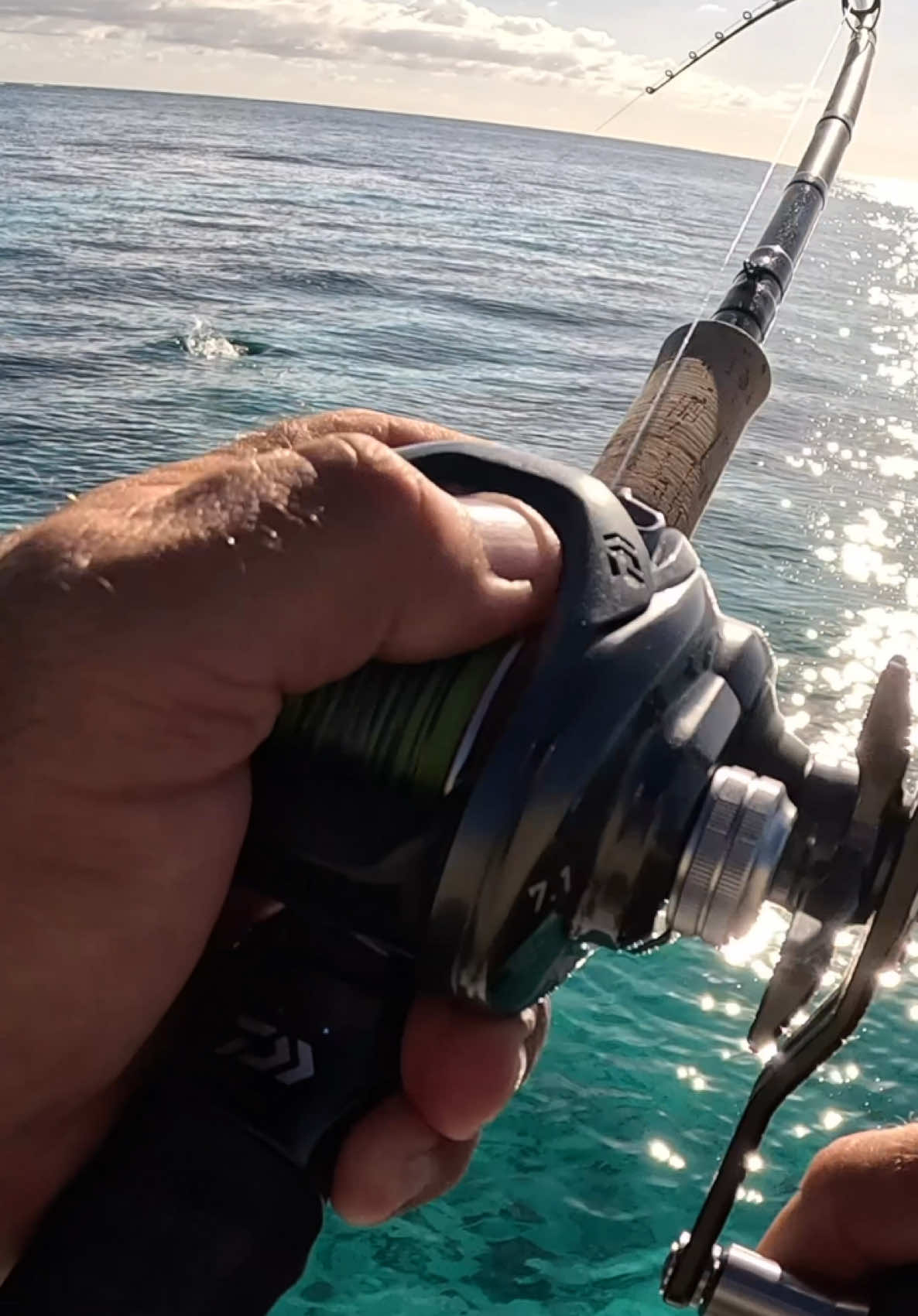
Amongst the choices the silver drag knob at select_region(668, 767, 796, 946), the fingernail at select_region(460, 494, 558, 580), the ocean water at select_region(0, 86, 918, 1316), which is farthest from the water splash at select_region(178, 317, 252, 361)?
the silver drag knob at select_region(668, 767, 796, 946)

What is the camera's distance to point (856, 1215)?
4.25 feet

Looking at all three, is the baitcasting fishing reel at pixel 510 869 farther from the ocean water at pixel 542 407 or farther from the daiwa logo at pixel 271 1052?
the ocean water at pixel 542 407

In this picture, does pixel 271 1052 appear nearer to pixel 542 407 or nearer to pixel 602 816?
pixel 602 816

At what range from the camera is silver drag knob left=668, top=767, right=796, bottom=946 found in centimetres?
125

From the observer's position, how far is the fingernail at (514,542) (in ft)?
4.47

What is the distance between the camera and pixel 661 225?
3738cm

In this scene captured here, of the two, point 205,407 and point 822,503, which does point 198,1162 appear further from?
point 205,407

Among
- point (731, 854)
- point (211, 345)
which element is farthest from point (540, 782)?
point (211, 345)

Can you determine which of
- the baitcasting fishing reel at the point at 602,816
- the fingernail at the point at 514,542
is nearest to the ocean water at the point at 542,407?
the baitcasting fishing reel at the point at 602,816

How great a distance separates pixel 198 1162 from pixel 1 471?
9666 mm

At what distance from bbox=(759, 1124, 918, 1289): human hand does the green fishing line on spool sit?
1.85 feet

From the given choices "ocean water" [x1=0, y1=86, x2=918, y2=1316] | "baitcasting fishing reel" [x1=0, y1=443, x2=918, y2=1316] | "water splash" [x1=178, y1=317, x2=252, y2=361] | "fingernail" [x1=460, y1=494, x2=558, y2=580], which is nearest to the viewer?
Answer: "baitcasting fishing reel" [x1=0, y1=443, x2=918, y2=1316]

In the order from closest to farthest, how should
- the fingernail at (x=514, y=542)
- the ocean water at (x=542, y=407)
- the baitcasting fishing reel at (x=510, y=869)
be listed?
the baitcasting fishing reel at (x=510, y=869)
the fingernail at (x=514, y=542)
the ocean water at (x=542, y=407)

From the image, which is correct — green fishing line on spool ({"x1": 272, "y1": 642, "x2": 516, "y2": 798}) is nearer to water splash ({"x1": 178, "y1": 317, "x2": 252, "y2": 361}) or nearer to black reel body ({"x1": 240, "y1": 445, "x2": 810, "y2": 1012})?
black reel body ({"x1": 240, "y1": 445, "x2": 810, "y2": 1012})
